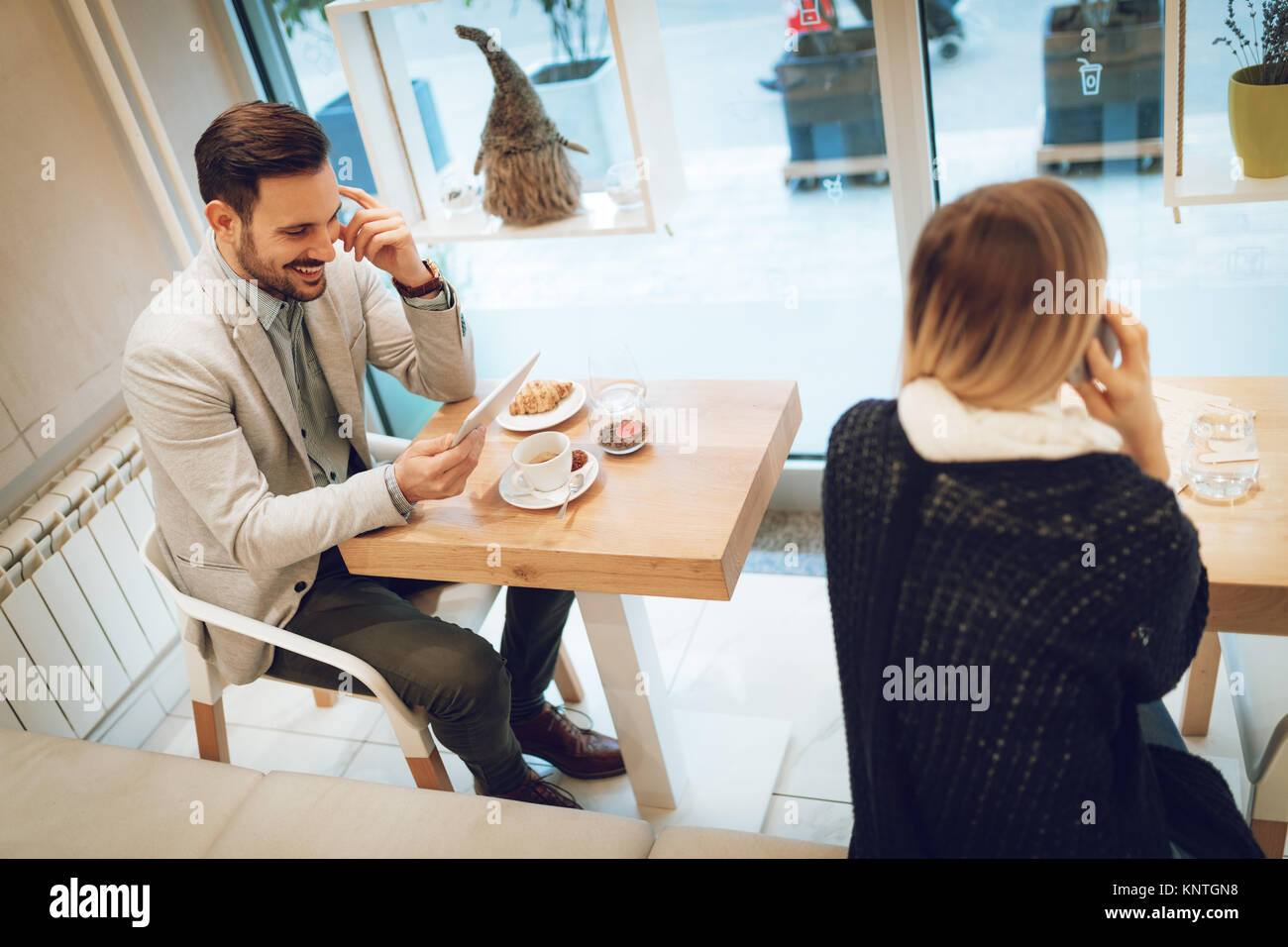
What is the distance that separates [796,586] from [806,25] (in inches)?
54.4

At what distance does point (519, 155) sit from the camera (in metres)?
2.38

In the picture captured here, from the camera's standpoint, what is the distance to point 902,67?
86.7 inches

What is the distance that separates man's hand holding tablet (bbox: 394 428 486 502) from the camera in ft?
5.69

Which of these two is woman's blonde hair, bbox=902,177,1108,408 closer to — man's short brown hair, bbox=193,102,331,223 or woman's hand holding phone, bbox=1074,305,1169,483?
woman's hand holding phone, bbox=1074,305,1169,483

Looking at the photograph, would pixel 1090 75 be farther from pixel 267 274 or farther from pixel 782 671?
pixel 267 274

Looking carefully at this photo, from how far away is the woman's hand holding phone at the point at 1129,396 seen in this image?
1.31m

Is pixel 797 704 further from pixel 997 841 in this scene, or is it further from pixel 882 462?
pixel 882 462

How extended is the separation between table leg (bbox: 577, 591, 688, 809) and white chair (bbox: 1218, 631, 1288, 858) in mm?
1039

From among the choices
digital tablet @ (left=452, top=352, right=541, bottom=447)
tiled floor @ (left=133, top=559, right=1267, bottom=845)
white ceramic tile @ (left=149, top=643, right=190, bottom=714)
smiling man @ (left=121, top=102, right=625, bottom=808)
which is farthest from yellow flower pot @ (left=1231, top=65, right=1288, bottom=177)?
white ceramic tile @ (left=149, top=643, right=190, bottom=714)

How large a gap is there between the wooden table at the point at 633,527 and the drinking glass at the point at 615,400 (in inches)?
1.0

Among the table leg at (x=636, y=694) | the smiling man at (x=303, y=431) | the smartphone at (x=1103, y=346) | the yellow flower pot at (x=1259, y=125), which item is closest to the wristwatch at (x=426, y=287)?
the smiling man at (x=303, y=431)

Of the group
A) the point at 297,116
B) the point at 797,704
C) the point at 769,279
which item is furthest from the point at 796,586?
the point at 297,116

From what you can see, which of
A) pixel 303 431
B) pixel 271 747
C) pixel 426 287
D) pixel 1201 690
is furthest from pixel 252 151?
pixel 1201 690

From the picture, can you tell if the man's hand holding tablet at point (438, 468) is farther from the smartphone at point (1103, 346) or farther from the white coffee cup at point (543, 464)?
the smartphone at point (1103, 346)
